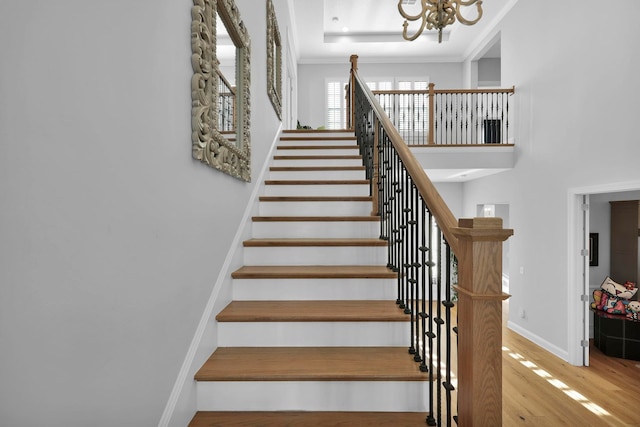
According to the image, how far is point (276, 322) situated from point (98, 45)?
1439 mm

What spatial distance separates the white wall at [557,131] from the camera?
11.8 feet

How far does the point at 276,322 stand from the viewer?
72.0 inches

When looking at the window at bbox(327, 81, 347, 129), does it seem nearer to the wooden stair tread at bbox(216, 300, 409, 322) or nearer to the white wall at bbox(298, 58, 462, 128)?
the white wall at bbox(298, 58, 462, 128)

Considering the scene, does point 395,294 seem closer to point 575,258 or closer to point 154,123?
point 154,123

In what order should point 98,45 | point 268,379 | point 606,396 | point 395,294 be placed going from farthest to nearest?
point 606,396, point 395,294, point 268,379, point 98,45

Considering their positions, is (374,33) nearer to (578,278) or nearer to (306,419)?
(578,278)

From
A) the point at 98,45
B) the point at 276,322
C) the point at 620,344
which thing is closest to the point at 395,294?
the point at 276,322

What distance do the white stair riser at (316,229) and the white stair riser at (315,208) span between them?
0.24m

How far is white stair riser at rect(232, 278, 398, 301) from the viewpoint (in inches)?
83.9

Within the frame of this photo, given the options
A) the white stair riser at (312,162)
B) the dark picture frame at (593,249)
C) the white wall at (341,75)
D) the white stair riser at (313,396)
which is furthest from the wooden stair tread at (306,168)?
the white wall at (341,75)

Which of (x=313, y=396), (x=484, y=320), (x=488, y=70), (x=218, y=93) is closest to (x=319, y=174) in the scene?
(x=218, y=93)

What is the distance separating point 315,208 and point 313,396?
168 centimetres

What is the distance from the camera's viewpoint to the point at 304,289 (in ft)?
7.02

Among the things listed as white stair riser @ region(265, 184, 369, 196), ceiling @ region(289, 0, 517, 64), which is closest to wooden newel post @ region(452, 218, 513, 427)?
white stair riser @ region(265, 184, 369, 196)
